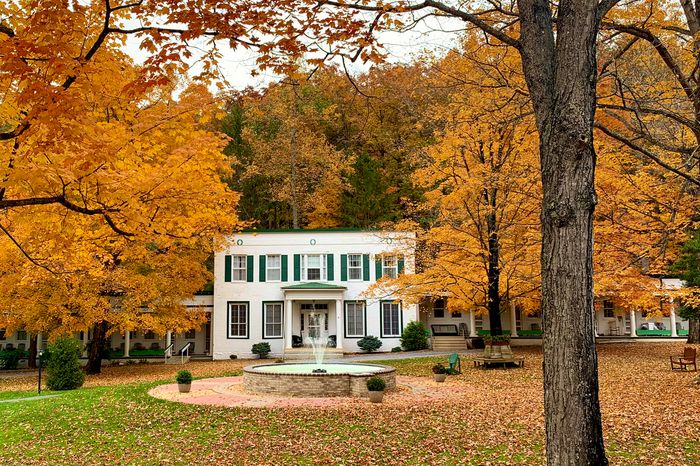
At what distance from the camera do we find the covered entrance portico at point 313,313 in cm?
2908

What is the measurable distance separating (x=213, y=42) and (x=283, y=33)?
2.53 ft

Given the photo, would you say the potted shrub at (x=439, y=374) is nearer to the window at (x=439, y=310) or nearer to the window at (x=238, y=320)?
the window at (x=238, y=320)

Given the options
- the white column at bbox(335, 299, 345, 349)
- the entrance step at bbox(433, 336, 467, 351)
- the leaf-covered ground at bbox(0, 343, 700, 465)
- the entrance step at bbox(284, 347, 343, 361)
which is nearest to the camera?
the leaf-covered ground at bbox(0, 343, 700, 465)

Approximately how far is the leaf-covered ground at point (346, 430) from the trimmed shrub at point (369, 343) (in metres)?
14.4

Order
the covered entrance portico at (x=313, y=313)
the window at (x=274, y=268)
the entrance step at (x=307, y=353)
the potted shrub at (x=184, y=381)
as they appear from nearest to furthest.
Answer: the potted shrub at (x=184, y=381), the entrance step at (x=307, y=353), the covered entrance portico at (x=313, y=313), the window at (x=274, y=268)

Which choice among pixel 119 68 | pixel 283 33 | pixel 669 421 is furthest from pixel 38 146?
pixel 669 421

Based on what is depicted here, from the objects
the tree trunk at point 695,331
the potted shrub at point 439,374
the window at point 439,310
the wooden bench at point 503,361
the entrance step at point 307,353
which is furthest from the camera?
the window at point 439,310

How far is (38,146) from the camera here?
19.7 feet

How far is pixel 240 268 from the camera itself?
100 feet

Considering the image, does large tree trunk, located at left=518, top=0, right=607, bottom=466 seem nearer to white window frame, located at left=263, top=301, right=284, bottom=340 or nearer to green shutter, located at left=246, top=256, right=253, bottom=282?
white window frame, located at left=263, top=301, right=284, bottom=340

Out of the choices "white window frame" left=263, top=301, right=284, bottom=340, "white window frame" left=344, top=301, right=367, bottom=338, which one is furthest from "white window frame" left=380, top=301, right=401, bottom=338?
"white window frame" left=263, top=301, right=284, bottom=340

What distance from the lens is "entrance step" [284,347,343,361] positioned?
27.6m

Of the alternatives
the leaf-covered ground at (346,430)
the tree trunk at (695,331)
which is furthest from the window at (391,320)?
the leaf-covered ground at (346,430)

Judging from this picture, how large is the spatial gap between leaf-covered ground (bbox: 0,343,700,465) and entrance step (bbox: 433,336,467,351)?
1495 centimetres
